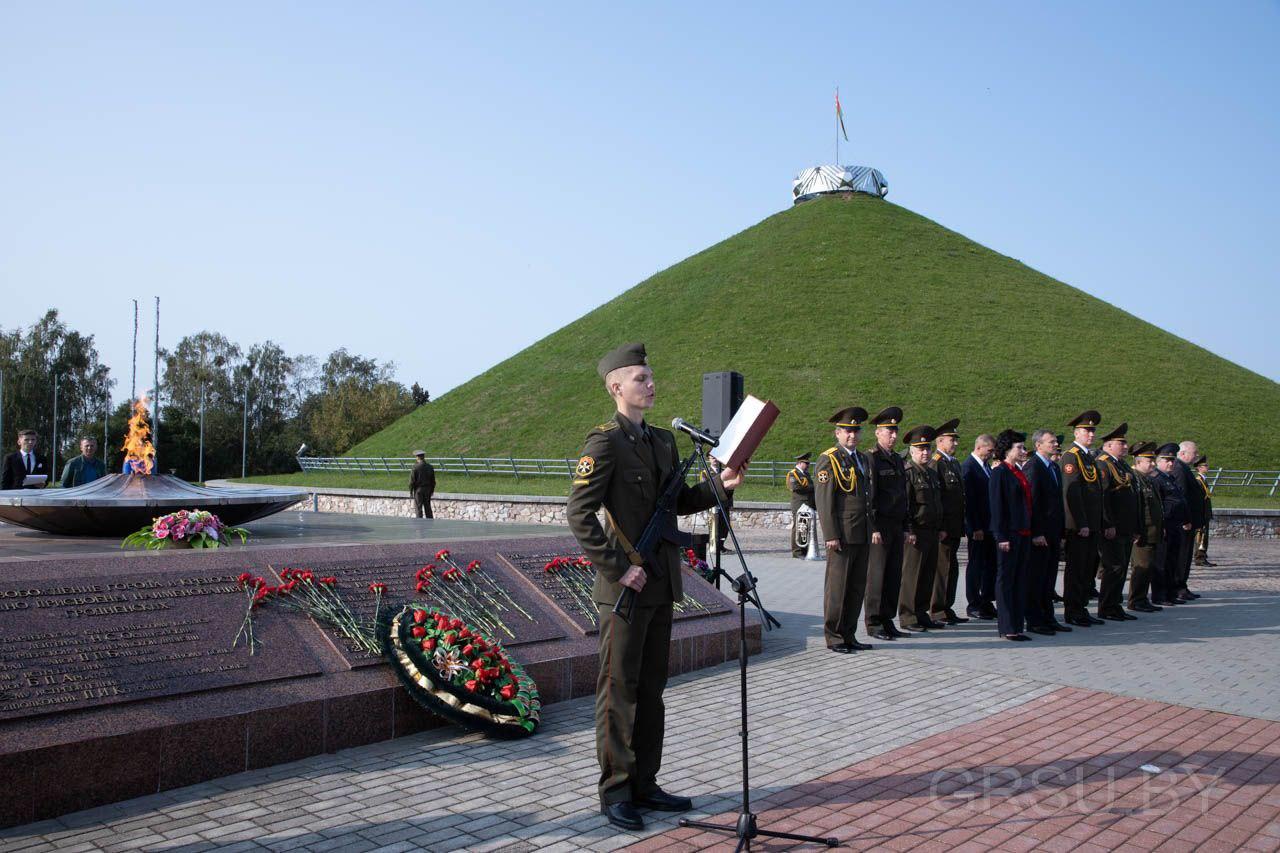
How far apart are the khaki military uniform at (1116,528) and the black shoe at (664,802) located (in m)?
7.13

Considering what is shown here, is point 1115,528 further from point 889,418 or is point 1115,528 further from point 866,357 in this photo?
point 866,357

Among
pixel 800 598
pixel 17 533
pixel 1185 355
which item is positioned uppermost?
pixel 1185 355

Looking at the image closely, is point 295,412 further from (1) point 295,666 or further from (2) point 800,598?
(1) point 295,666

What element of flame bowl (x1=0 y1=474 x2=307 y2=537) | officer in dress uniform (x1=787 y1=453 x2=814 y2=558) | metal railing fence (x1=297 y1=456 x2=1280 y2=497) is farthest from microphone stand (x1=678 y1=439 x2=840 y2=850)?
metal railing fence (x1=297 y1=456 x2=1280 y2=497)

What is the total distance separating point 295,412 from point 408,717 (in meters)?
67.8

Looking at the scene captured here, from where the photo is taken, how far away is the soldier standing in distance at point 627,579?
3887 millimetres

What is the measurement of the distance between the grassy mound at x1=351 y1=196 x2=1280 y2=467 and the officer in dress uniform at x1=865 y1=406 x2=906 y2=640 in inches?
876

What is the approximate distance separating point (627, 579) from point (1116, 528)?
25.6ft

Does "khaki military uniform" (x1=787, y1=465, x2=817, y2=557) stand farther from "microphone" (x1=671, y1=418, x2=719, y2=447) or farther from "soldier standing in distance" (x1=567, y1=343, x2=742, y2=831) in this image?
"microphone" (x1=671, y1=418, x2=719, y2=447)

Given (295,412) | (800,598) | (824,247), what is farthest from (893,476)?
(295,412)

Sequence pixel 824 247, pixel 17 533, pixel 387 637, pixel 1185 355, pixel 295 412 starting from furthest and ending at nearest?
1. pixel 295 412
2. pixel 824 247
3. pixel 1185 355
4. pixel 17 533
5. pixel 387 637

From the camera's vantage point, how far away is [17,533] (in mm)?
8125

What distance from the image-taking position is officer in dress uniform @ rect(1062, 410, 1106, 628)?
9.27m

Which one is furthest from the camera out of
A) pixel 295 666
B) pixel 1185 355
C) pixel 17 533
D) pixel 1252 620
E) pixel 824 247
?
pixel 824 247
